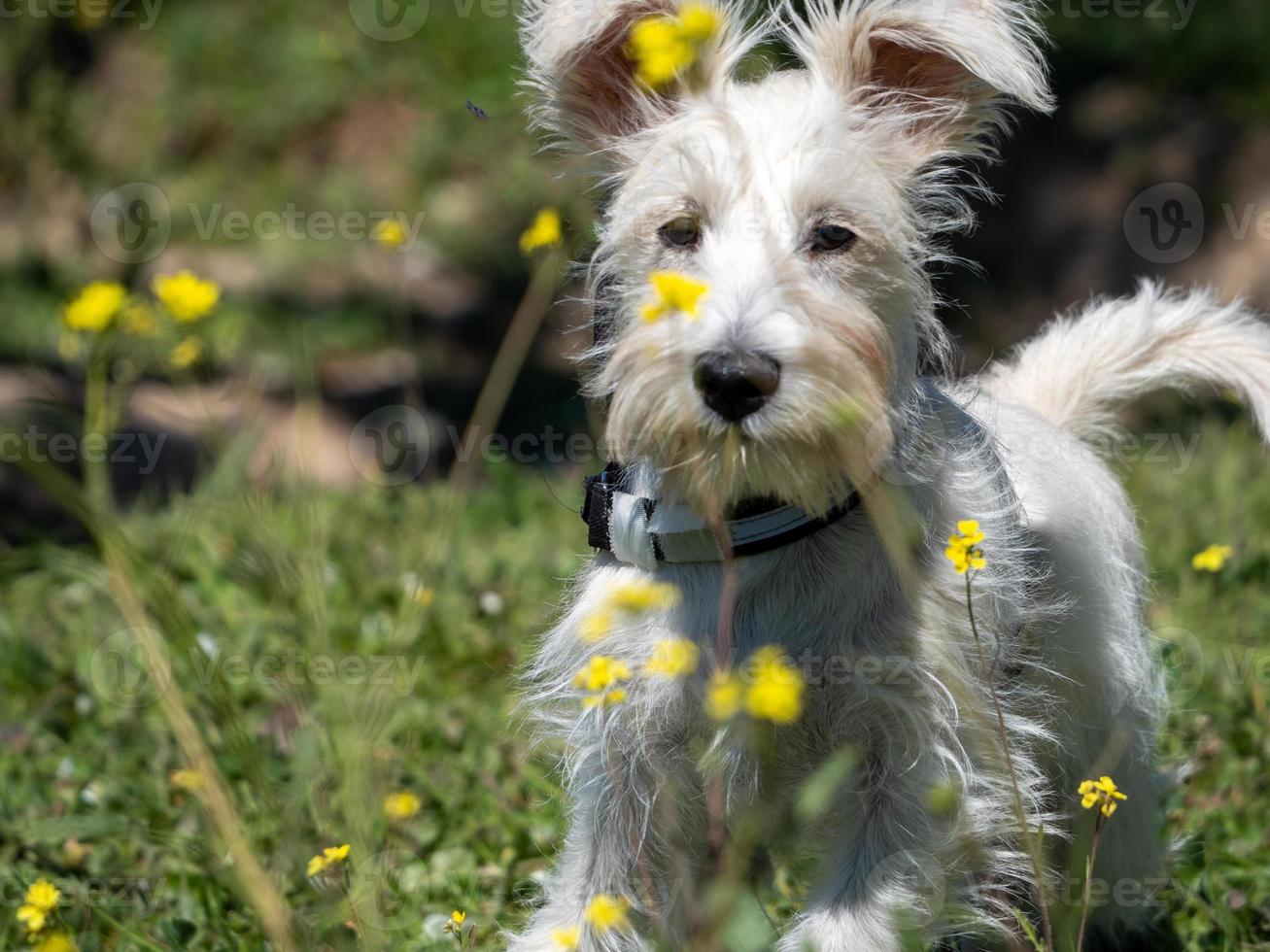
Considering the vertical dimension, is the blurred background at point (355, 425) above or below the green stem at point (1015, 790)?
below

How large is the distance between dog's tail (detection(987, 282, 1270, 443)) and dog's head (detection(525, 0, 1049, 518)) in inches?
30.8

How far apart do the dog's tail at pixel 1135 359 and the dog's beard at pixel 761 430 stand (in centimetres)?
126

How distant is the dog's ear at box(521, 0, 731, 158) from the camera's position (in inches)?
111

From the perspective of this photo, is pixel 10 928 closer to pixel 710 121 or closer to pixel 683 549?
pixel 683 549

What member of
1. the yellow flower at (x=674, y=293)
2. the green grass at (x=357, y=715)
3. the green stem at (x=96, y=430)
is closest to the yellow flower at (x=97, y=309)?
the green stem at (x=96, y=430)

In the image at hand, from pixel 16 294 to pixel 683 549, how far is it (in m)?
7.43

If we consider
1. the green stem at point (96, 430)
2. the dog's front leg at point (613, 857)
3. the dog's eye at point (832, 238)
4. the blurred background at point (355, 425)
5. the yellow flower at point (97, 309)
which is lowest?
the blurred background at point (355, 425)

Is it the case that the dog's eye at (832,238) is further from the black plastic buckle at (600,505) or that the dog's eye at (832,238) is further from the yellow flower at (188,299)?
the yellow flower at (188,299)

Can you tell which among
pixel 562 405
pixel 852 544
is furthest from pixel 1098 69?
pixel 852 544

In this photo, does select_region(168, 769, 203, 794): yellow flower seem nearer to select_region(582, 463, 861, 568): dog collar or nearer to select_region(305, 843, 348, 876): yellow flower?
select_region(305, 843, 348, 876): yellow flower

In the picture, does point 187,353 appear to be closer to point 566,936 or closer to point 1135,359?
point 566,936

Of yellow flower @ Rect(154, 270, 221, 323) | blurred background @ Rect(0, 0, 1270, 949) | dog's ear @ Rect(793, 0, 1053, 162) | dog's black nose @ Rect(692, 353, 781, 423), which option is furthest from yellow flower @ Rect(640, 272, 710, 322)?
dog's ear @ Rect(793, 0, 1053, 162)

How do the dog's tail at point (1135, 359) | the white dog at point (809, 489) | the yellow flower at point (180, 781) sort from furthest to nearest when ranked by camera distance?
the yellow flower at point (180, 781)
the dog's tail at point (1135, 359)
the white dog at point (809, 489)

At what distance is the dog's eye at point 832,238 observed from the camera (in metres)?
2.66
